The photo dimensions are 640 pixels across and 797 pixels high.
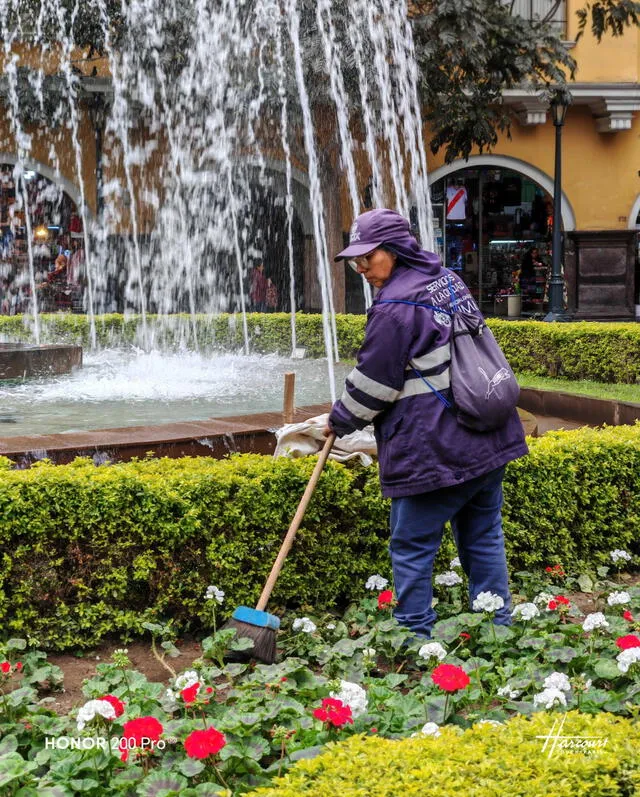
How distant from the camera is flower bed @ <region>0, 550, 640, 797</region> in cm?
228

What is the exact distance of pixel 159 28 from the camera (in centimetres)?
1445

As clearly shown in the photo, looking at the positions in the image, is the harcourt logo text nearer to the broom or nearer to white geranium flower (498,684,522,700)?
white geranium flower (498,684,522,700)

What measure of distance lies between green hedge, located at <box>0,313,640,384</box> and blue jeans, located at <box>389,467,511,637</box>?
23.6 feet

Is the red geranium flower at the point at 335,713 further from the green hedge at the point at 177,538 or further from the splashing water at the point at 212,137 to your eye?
the splashing water at the point at 212,137

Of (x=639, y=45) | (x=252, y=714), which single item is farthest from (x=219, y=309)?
(x=252, y=714)

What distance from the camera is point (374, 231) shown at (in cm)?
341

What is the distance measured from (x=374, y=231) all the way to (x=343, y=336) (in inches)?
389

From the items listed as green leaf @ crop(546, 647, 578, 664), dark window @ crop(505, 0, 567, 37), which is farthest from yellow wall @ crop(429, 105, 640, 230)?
green leaf @ crop(546, 647, 578, 664)

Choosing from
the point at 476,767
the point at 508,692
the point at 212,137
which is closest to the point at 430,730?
the point at 476,767

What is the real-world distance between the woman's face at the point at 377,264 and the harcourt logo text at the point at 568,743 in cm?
161

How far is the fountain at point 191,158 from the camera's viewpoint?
13.6 meters

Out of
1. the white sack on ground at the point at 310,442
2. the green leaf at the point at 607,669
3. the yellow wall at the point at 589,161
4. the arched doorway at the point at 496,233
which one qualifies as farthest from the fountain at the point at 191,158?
the green leaf at the point at 607,669

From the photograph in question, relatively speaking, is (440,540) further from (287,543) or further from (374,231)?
(374,231)

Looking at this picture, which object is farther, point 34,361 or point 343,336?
point 343,336
